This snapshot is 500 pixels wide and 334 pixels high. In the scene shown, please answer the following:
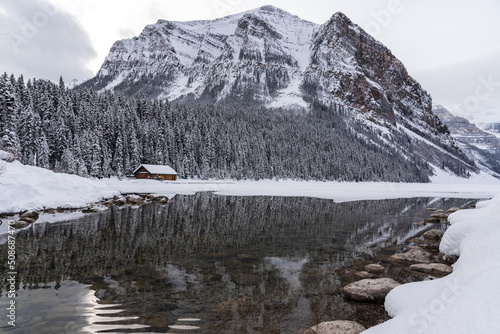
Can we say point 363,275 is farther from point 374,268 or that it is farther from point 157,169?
point 157,169

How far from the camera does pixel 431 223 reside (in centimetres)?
2414

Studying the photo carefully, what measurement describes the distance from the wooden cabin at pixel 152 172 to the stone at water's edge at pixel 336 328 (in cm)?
7103

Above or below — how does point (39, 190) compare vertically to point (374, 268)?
above

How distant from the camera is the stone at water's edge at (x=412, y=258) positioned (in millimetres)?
12773

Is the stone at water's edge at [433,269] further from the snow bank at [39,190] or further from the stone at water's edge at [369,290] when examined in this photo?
the snow bank at [39,190]

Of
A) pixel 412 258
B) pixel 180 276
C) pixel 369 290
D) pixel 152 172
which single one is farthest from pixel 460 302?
pixel 152 172

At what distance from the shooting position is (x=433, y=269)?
11266mm

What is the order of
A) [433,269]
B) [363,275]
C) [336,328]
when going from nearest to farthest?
[336,328]
[363,275]
[433,269]

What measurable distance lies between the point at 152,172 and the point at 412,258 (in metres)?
68.3

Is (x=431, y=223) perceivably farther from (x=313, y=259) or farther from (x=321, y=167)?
(x=321, y=167)

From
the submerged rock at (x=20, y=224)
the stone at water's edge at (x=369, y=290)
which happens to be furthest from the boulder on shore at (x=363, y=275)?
the submerged rock at (x=20, y=224)

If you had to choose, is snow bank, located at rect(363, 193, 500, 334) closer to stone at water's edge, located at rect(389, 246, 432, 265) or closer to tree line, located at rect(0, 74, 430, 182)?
stone at water's edge, located at rect(389, 246, 432, 265)

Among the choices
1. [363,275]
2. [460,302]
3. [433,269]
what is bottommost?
[363,275]

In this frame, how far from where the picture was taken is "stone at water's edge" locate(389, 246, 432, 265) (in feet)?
41.9
